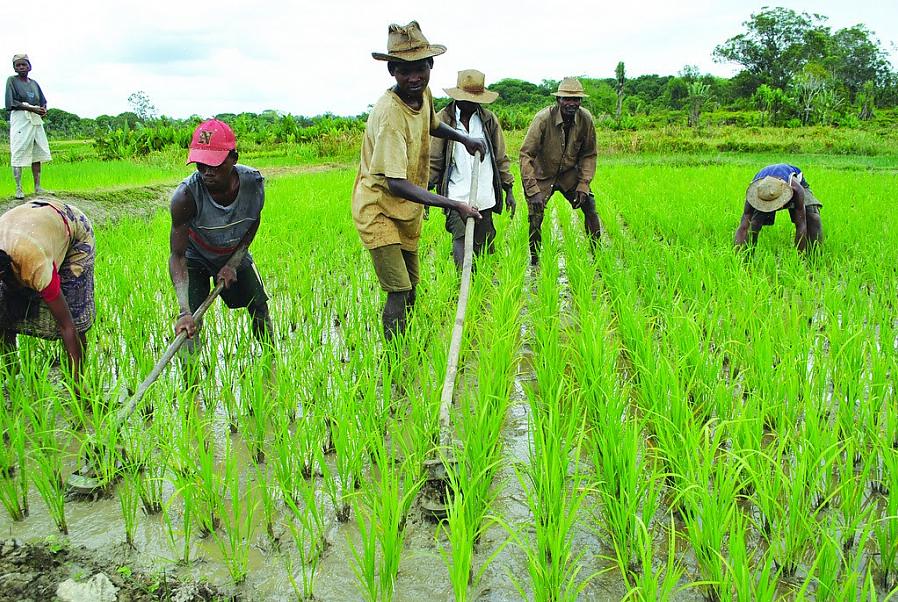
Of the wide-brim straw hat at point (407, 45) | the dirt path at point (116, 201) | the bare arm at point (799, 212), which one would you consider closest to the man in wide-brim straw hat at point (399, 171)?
the wide-brim straw hat at point (407, 45)

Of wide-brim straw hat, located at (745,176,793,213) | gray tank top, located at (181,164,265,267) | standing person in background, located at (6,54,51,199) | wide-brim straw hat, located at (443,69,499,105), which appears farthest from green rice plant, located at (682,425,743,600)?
standing person in background, located at (6,54,51,199)

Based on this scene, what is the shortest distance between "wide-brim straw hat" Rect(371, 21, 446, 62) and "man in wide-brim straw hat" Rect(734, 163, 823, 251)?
8.95 ft

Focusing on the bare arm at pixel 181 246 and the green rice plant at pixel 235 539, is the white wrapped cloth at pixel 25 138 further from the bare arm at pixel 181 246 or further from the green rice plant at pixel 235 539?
the green rice plant at pixel 235 539

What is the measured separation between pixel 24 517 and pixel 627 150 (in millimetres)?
17770

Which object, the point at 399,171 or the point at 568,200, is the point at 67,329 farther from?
the point at 568,200

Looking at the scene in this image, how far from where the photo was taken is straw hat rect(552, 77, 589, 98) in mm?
4555

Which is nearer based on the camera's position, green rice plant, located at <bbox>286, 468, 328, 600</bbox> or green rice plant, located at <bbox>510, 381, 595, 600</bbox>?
green rice plant, located at <bbox>510, 381, 595, 600</bbox>

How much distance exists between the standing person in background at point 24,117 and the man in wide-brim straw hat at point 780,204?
6425 millimetres

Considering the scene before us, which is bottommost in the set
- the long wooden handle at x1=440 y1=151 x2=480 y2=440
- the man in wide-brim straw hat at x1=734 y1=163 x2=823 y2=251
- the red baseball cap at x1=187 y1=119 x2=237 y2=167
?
the long wooden handle at x1=440 y1=151 x2=480 y2=440

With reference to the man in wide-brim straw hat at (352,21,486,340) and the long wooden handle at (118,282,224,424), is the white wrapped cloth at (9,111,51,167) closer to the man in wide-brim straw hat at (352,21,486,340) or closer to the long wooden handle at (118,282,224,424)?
the long wooden handle at (118,282,224,424)

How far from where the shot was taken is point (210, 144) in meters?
2.46

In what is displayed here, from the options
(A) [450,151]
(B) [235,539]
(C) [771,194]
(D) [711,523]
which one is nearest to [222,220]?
(B) [235,539]

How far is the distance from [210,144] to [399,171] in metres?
0.74

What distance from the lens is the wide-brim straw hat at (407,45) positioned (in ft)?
8.14
